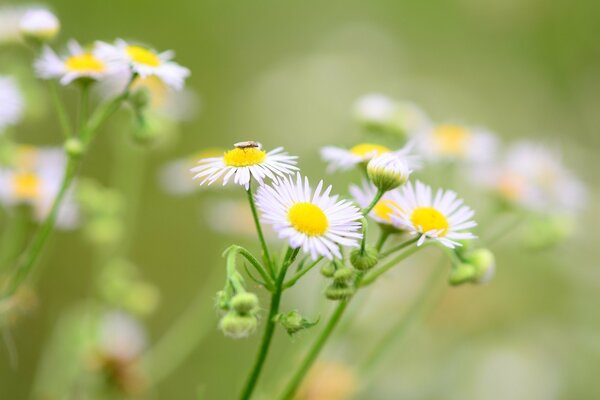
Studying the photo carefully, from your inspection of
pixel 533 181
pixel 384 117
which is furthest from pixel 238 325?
pixel 533 181

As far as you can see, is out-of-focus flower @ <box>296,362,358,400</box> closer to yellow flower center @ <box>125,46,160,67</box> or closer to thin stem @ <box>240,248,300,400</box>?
thin stem @ <box>240,248,300,400</box>

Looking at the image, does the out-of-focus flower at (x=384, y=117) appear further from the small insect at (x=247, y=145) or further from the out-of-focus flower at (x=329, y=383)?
the small insect at (x=247, y=145)

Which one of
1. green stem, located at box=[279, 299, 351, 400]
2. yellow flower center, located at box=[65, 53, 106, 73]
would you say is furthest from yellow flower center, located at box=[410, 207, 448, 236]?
yellow flower center, located at box=[65, 53, 106, 73]

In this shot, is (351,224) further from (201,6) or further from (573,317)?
(201,6)

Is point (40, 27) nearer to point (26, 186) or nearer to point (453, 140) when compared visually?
point (26, 186)

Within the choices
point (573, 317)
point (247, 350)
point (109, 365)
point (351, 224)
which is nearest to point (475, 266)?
point (351, 224)
